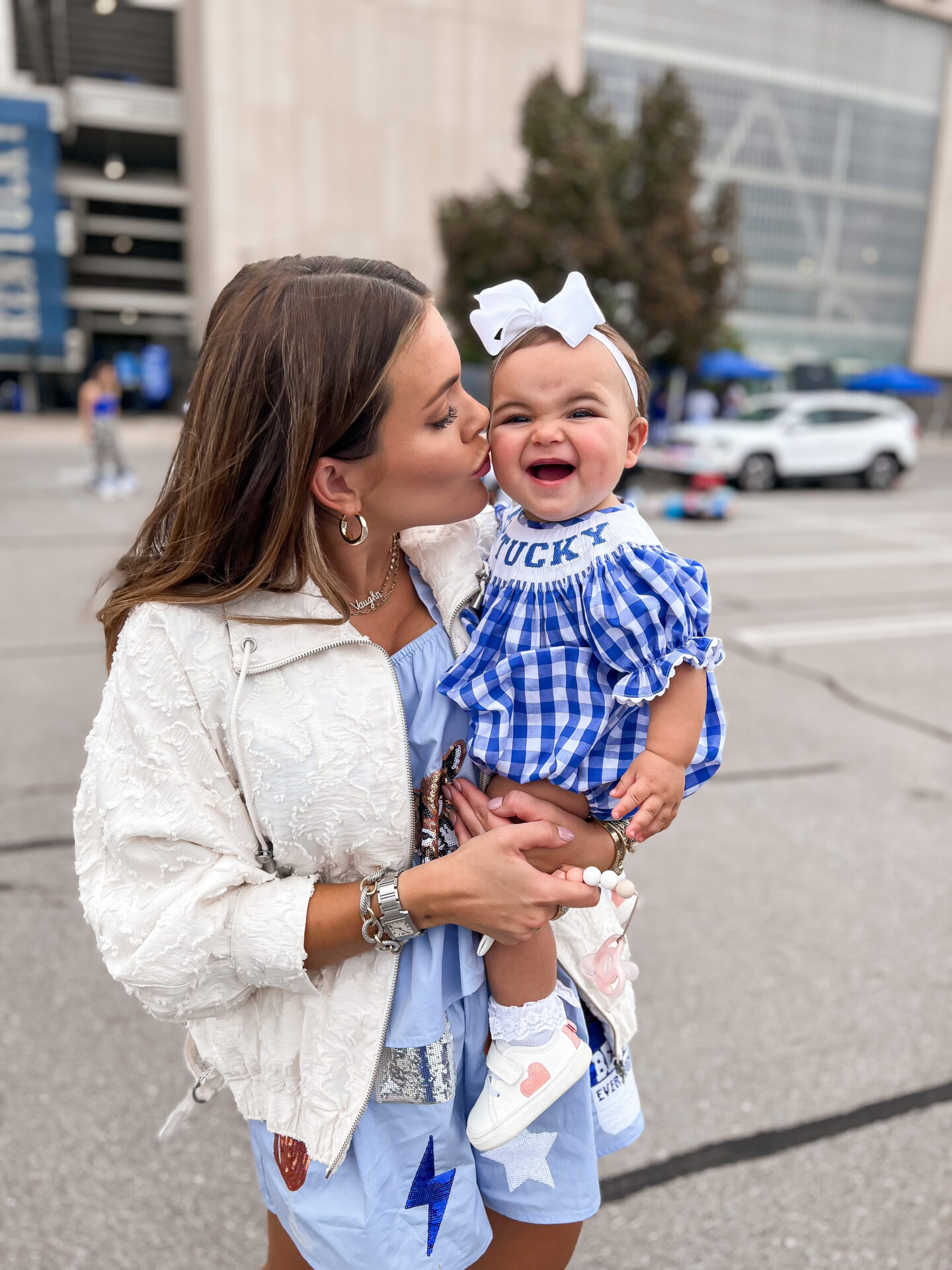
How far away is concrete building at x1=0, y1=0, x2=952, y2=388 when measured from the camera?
28812 mm

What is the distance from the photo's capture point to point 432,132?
30094mm

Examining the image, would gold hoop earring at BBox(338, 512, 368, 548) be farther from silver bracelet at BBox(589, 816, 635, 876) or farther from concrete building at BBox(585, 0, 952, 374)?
concrete building at BBox(585, 0, 952, 374)

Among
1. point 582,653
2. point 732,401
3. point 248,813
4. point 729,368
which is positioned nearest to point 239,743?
point 248,813

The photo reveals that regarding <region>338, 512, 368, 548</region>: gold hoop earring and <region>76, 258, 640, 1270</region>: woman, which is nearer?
<region>76, 258, 640, 1270</region>: woman

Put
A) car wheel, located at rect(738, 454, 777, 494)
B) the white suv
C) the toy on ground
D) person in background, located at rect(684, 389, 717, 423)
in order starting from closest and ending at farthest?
the toy on ground, the white suv, car wheel, located at rect(738, 454, 777, 494), person in background, located at rect(684, 389, 717, 423)

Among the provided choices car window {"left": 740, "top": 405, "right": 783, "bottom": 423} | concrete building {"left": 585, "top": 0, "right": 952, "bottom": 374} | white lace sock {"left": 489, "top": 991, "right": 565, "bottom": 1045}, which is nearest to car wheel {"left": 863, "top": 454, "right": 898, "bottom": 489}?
car window {"left": 740, "top": 405, "right": 783, "bottom": 423}

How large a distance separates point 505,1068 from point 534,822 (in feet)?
1.31

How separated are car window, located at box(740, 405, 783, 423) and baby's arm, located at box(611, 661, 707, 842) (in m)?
16.9

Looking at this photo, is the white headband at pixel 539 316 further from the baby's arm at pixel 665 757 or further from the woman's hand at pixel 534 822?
the woman's hand at pixel 534 822

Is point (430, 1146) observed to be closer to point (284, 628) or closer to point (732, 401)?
point (284, 628)

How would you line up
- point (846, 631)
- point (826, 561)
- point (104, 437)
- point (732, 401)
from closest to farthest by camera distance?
point (846, 631) → point (826, 561) → point (104, 437) → point (732, 401)

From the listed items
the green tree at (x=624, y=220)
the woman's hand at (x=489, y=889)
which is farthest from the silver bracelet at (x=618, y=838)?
the green tree at (x=624, y=220)

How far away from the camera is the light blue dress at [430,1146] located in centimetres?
137

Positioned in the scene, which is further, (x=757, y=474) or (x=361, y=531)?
(x=757, y=474)
